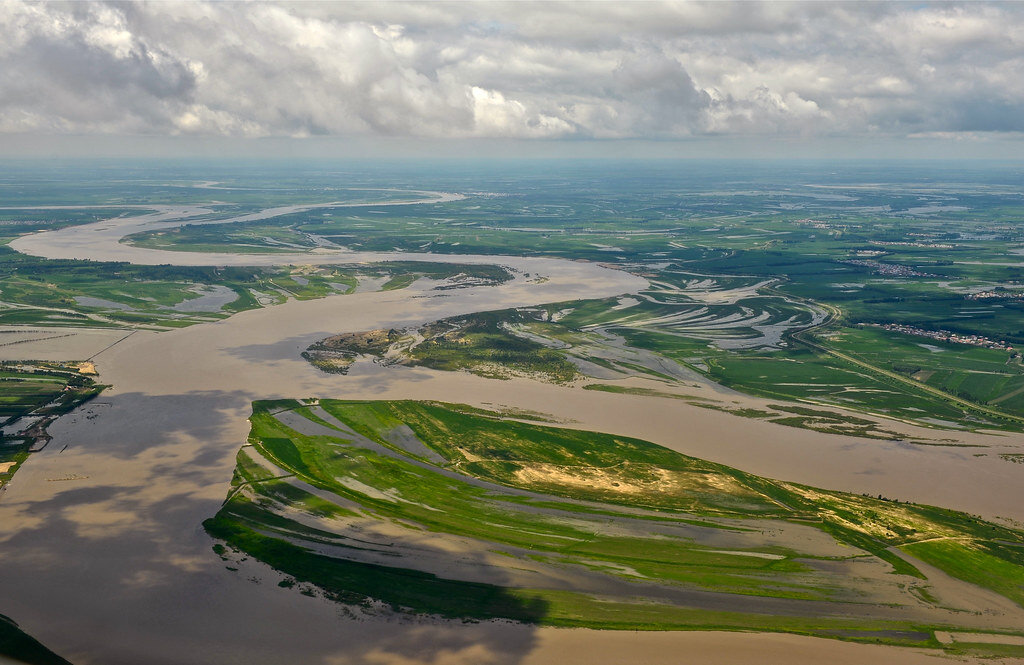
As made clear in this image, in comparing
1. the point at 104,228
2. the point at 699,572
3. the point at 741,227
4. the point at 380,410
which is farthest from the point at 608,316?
the point at 104,228

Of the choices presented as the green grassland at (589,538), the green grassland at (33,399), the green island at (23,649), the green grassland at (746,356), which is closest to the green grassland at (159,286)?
the green grassland at (33,399)

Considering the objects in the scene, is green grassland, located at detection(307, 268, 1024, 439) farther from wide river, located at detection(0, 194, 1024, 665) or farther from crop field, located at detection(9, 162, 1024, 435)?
wide river, located at detection(0, 194, 1024, 665)

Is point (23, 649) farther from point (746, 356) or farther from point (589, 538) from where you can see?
point (746, 356)

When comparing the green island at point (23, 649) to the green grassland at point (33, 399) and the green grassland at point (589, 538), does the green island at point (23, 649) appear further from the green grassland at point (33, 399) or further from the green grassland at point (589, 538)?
the green grassland at point (33, 399)

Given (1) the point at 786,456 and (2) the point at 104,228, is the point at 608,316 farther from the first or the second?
(2) the point at 104,228

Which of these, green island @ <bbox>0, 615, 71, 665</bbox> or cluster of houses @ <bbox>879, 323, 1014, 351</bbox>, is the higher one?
cluster of houses @ <bbox>879, 323, 1014, 351</bbox>

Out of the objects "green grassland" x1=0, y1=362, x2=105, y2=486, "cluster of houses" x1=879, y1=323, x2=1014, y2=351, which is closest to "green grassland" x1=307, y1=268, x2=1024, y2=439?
"cluster of houses" x1=879, y1=323, x2=1014, y2=351
